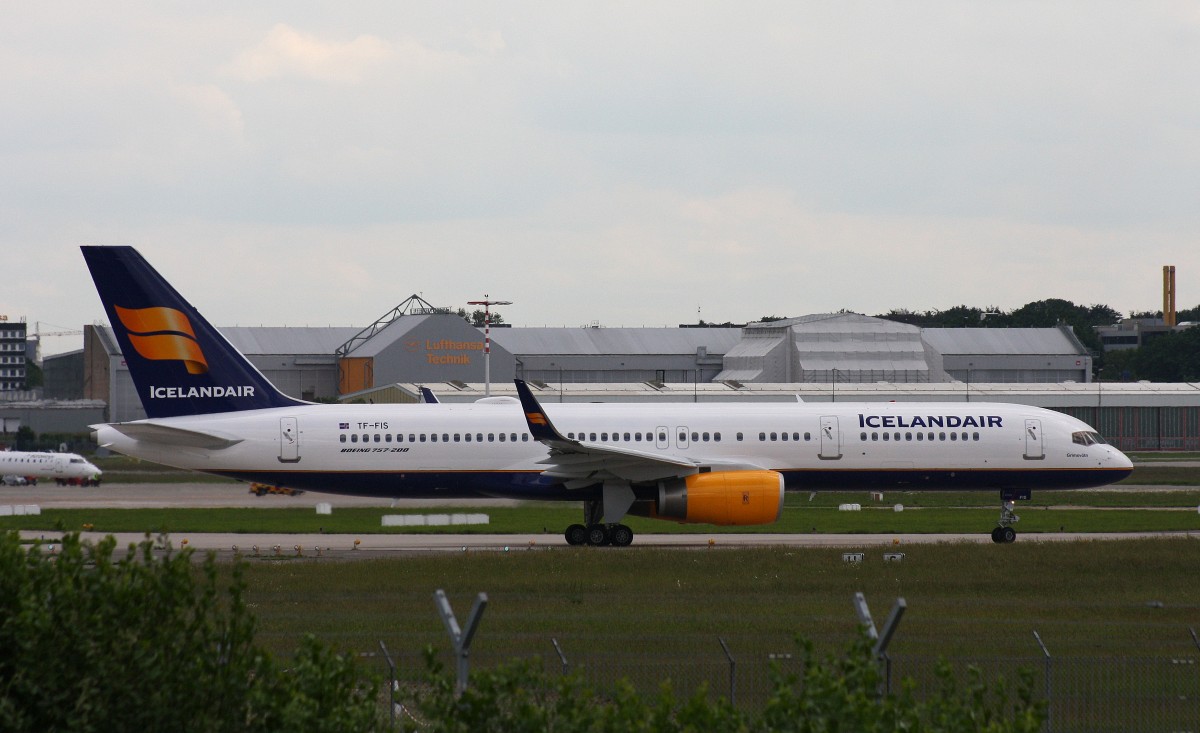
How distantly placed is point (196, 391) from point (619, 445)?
10498mm

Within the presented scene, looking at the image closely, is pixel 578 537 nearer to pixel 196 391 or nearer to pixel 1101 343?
pixel 196 391

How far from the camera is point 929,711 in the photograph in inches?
355

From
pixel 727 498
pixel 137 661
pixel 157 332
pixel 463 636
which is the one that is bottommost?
pixel 727 498

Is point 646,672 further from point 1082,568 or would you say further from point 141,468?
point 141,468

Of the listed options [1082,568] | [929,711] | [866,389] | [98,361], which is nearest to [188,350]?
[1082,568]

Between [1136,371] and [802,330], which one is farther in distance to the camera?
[1136,371]

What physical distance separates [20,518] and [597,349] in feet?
299

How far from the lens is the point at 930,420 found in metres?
35.3

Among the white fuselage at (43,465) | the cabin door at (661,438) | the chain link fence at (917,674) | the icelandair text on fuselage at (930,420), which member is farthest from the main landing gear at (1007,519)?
the white fuselage at (43,465)

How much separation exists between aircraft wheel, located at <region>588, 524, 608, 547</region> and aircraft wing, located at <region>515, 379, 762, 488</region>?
1084 mm

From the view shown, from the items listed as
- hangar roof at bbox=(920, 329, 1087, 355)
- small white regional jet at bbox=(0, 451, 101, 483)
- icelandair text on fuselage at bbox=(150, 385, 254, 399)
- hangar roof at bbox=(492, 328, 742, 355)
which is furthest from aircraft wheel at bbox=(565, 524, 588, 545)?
hangar roof at bbox=(920, 329, 1087, 355)

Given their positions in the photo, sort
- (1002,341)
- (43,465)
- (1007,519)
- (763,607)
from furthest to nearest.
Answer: (1002,341) < (43,465) < (1007,519) < (763,607)

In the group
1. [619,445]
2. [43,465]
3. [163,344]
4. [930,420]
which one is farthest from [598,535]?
[43,465]

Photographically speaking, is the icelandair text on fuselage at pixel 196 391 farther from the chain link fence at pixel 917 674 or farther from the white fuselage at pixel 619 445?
the chain link fence at pixel 917 674
